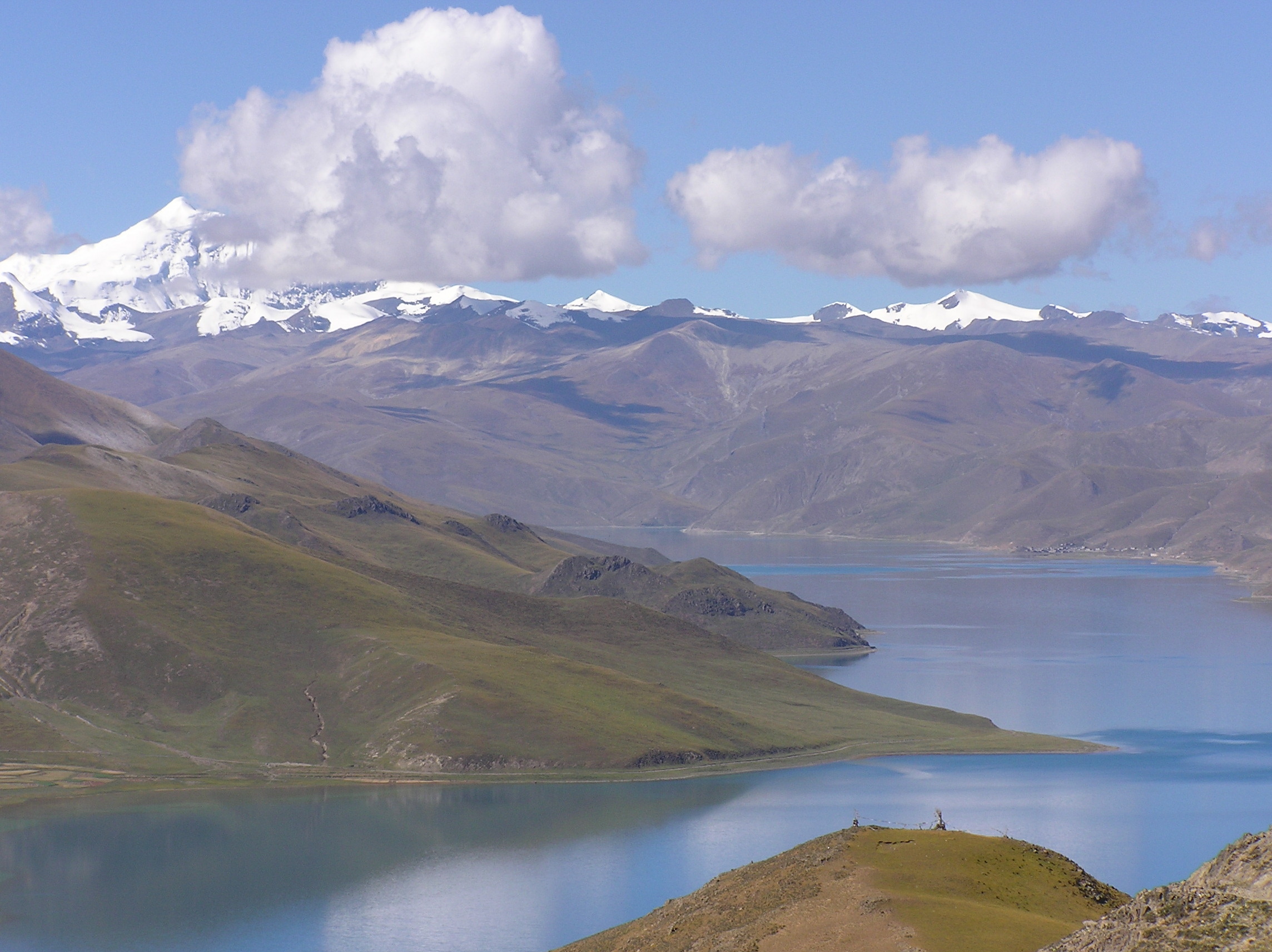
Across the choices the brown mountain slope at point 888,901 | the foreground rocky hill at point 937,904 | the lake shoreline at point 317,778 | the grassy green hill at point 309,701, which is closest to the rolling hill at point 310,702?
the grassy green hill at point 309,701

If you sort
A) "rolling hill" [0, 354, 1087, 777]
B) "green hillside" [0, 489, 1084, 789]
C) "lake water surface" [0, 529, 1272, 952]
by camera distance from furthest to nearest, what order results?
1. "green hillside" [0, 489, 1084, 789]
2. "rolling hill" [0, 354, 1087, 777]
3. "lake water surface" [0, 529, 1272, 952]

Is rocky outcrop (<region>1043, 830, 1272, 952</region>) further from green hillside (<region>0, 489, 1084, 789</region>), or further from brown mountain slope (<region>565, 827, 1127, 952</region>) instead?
green hillside (<region>0, 489, 1084, 789</region>)

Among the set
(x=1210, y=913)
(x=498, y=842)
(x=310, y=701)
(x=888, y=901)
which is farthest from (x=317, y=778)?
(x=1210, y=913)

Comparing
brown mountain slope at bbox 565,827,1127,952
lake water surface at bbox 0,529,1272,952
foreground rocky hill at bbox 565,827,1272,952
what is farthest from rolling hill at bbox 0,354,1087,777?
brown mountain slope at bbox 565,827,1127,952

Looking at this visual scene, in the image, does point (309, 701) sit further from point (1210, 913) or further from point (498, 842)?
point (1210, 913)

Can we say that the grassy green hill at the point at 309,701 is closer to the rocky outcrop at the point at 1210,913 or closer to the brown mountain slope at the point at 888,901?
the brown mountain slope at the point at 888,901

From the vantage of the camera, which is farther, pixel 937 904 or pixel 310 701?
pixel 310 701

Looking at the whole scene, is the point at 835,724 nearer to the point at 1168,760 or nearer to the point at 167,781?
the point at 1168,760
